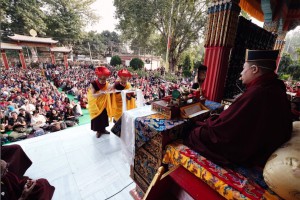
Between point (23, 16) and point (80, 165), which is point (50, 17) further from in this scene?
point (80, 165)

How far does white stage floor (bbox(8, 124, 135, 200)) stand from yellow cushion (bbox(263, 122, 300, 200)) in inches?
66.7

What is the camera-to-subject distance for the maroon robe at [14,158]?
6.30ft

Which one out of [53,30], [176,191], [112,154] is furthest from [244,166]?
[53,30]

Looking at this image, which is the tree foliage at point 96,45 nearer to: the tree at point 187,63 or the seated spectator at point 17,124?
the tree at point 187,63

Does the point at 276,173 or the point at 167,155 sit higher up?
the point at 276,173

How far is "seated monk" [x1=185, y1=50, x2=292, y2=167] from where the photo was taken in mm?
1291

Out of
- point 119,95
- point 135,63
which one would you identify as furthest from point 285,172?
point 135,63

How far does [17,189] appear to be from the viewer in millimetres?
1601

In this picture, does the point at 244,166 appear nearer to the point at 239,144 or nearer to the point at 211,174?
the point at 239,144

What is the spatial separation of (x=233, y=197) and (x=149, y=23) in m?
15.9

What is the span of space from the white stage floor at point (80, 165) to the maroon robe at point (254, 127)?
1.49 meters

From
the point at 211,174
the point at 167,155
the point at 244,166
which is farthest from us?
the point at 167,155

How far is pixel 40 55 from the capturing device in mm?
24844

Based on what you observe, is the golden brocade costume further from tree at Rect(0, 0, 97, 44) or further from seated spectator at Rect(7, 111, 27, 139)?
tree at Rect(0, 0, 97, 44)
